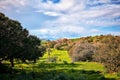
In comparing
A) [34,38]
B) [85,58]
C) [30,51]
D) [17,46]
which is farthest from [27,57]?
[85,58]

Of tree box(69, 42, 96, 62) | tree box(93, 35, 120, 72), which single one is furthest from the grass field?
tree box(69, 42, 96, 62)

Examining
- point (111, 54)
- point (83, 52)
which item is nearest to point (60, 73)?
point (111, 54)

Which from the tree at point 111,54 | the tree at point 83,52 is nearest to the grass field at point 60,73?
the tree at point 111,54

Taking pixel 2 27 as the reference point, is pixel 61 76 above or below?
below

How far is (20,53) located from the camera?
4922cm

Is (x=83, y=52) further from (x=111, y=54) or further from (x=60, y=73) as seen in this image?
(x=60, y=73)

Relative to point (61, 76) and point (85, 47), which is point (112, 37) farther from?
point (85, 47)

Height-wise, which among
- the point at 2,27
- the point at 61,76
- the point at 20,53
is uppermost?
the point at 2,27

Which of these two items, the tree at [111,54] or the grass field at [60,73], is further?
the tree at [111,54]

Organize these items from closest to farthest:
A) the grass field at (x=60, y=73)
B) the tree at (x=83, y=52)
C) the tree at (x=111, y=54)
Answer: the grass field at (x=60, y=73), the tree at (x=111, y=54), the tree at (x=83, y=52)

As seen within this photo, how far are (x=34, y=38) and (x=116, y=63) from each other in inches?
885

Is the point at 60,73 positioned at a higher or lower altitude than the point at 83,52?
lower

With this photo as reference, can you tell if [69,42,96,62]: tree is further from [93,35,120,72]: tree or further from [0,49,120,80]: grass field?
[93,35,120,72]: tree

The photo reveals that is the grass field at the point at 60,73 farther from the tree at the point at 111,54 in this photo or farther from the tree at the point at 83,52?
the tree at the point at 83,52
